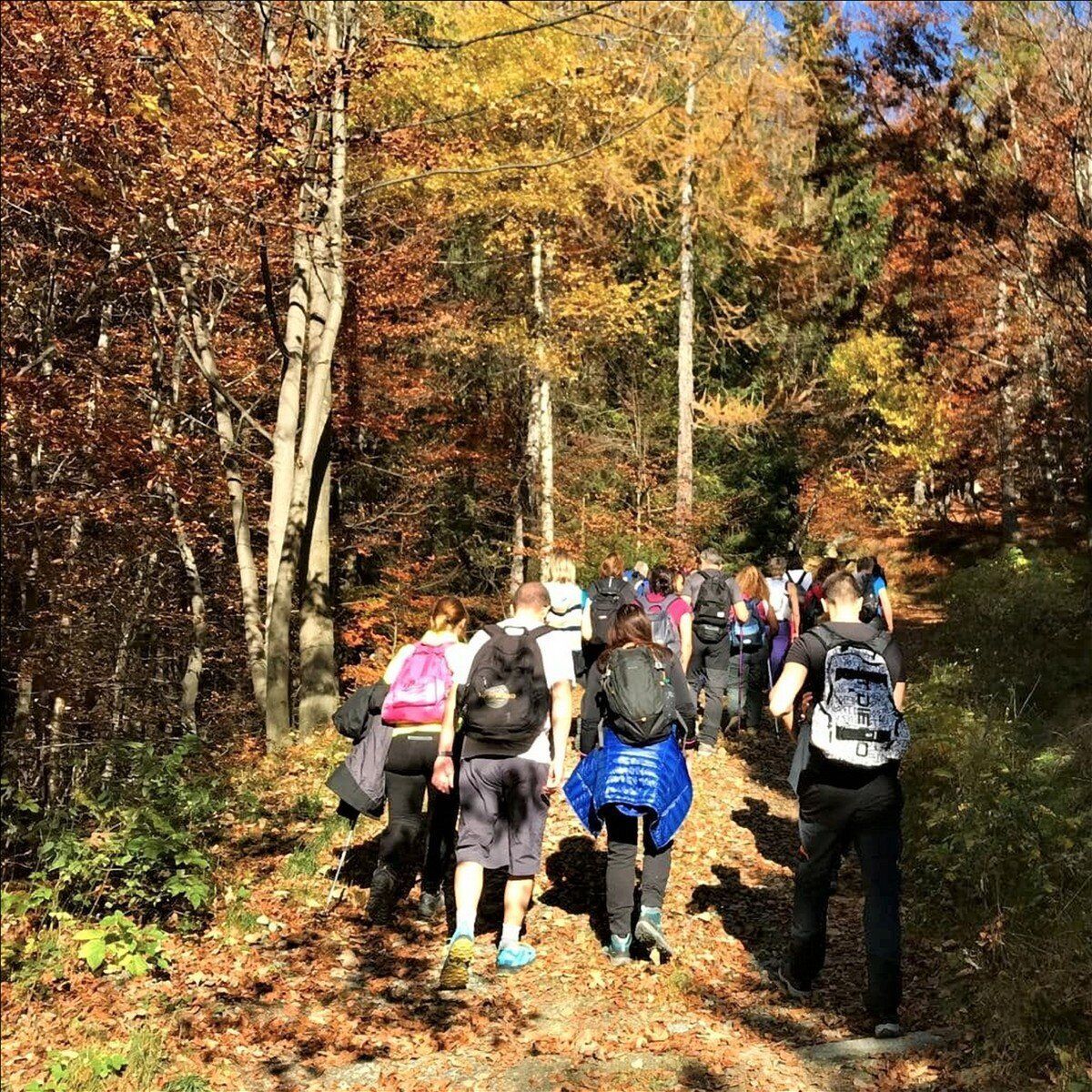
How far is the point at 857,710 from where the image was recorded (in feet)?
15.6

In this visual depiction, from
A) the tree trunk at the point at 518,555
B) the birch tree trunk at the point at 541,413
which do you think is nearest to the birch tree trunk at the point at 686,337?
the birch tree trunk at the point at 541,413

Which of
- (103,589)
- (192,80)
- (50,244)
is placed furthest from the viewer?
(103,589)

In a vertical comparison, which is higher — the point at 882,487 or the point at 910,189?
the point at 910,189

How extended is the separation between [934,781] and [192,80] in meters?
8.86

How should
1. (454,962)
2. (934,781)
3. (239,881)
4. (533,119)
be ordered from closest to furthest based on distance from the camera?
(454,962), (239,881), (934,781), (533,119)

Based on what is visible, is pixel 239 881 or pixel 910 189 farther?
pixel 910 189

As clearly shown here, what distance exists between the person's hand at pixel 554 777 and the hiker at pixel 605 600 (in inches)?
139

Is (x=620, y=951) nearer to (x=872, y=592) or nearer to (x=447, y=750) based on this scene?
(x=447, y=750)

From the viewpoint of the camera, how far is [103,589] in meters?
13.4

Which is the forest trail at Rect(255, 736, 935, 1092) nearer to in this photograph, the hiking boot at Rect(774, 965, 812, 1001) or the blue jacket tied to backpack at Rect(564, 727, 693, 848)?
the hiking boot at Rect(774, 965, 812, 1001)

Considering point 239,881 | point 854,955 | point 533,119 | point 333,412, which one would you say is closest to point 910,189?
point 533,119

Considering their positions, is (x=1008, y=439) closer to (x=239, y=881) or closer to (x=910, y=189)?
(x=910, y=189)

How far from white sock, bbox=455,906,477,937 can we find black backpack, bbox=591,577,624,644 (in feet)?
13.3

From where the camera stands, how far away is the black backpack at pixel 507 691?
212 inches
